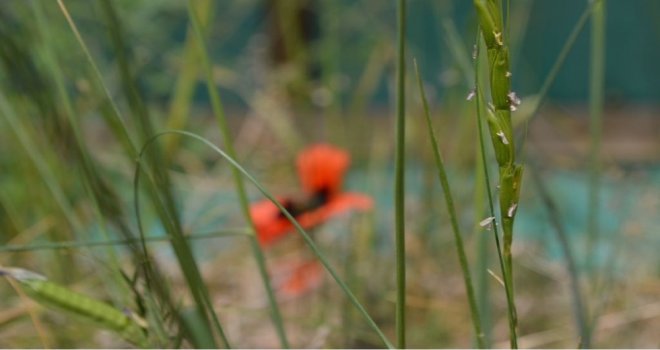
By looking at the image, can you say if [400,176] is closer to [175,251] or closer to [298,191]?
[175,251]

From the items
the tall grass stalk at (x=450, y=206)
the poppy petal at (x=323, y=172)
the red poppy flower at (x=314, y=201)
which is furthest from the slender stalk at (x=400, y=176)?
the poppy petal at (x=323, y=172)

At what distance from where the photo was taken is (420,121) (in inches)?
51.8

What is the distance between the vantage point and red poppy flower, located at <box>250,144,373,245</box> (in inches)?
38.4

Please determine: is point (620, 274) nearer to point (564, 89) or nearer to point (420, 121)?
point (420, 121)

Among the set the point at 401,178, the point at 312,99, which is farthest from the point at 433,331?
the point at 312,99

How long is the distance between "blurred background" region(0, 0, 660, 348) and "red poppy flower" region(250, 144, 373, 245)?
34 millimetres

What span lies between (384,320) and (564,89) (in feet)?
6.09

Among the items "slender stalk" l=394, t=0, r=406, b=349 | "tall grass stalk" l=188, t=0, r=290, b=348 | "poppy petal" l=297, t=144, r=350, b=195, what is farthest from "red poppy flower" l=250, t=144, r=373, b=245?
"slender stalk" l=394, t=0, r=406, b=349

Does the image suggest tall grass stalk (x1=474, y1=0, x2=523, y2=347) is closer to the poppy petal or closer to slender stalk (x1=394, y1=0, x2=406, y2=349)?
slender stalk (x1=394, y1=0, x2=406, y2=349)

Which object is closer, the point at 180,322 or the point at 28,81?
the point at 180,322

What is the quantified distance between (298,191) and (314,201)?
5.2 inches

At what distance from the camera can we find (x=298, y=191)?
117 cm

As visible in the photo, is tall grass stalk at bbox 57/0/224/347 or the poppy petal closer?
tall grass stalk at bbox 57/0/224/347

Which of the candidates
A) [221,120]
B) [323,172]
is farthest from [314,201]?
[221,120]
